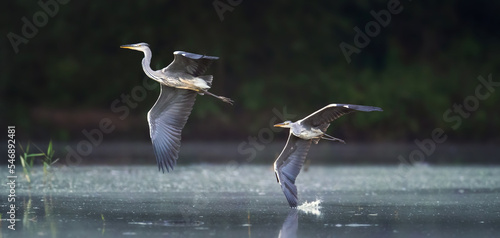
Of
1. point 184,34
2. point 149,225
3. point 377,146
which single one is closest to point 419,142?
point 377,146

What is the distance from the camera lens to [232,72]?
23.9 metres

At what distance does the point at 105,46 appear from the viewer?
23906 mm

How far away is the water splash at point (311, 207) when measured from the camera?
352 inches

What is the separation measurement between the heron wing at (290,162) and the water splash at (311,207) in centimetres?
19

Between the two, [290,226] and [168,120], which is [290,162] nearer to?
[168,120]

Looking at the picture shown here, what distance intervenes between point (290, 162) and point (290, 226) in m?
1.71

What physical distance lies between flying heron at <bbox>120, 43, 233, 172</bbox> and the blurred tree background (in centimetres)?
1045

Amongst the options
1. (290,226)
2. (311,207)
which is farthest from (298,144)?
(290,226)

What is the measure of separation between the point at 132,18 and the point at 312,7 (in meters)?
4.58

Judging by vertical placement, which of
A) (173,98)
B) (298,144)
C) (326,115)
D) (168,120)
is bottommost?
(298,144)

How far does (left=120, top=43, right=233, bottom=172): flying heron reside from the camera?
10055mm

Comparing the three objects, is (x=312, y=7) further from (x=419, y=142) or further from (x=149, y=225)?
(x=149, y=225)

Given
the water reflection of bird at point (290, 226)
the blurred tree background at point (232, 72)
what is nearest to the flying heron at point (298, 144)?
the water reflection of bird at point (290, 226)

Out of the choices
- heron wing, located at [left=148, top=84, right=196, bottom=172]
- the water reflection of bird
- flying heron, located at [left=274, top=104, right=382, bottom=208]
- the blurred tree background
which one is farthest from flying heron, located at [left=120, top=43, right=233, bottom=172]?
the blurred tree background
